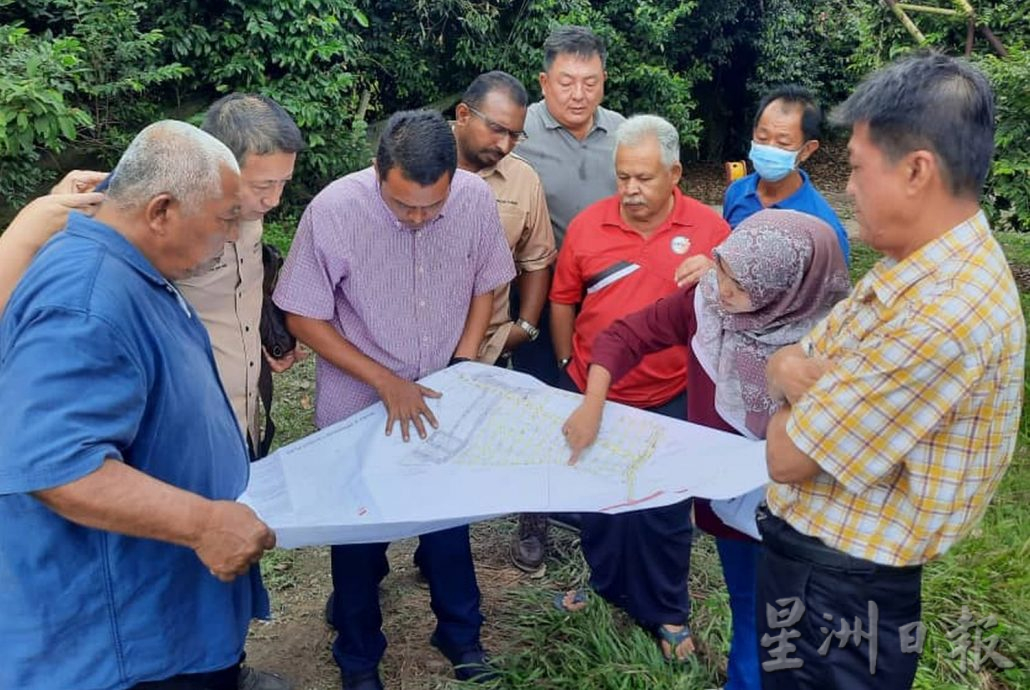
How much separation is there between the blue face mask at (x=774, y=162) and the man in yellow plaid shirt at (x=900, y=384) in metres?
1.94

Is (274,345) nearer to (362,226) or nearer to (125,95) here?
(362,226)

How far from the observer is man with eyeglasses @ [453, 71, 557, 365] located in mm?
3160

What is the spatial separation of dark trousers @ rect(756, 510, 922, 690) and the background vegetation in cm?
395

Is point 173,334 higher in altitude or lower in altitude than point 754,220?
lower

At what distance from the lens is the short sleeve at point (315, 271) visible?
2.53 meters

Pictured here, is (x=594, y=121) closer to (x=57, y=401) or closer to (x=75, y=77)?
(x=57, y=401)

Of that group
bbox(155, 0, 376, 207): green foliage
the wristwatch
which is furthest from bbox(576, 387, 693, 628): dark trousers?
bbox(155, 0, 376, 207): green foliage

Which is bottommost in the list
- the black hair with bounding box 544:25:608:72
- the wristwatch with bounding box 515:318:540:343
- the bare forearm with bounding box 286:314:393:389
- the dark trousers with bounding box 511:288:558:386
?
the dark trousers with bounding box 511:288:558:386

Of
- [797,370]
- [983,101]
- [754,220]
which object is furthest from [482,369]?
[983,101]

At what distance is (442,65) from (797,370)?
826 centimetres

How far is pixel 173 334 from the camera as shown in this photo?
5.73 feet

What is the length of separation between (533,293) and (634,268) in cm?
50

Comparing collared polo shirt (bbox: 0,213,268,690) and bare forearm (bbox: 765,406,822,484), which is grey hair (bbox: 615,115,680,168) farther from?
collared polo shirt (bbox: 0,213,268,690)

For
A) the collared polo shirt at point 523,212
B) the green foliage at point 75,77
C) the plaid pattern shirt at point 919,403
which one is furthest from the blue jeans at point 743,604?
the green foliage at point 75,77
